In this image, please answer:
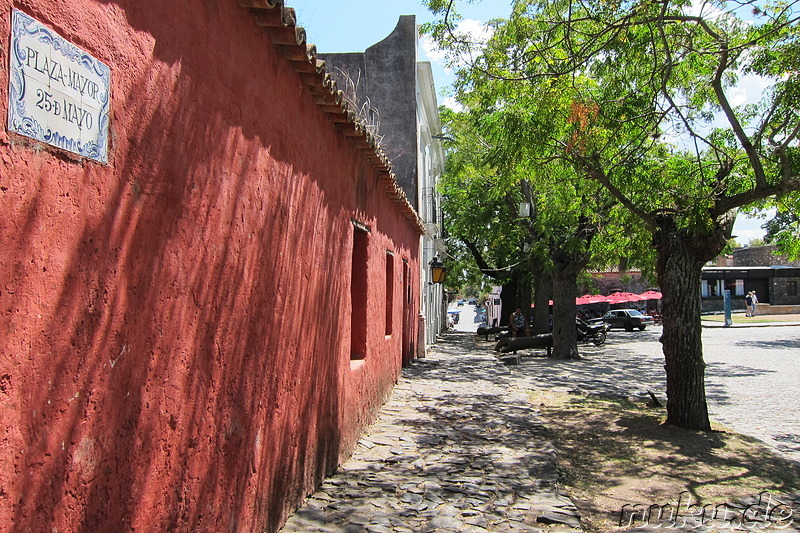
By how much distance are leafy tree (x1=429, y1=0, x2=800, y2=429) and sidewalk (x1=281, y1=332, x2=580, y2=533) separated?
8.39 feet

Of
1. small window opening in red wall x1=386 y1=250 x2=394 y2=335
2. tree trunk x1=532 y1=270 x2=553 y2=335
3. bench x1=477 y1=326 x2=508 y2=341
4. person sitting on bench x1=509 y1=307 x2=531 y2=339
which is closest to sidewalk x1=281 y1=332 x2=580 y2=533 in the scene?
small window opening in red wall x1=386 y1=250 x2=394 y2=335

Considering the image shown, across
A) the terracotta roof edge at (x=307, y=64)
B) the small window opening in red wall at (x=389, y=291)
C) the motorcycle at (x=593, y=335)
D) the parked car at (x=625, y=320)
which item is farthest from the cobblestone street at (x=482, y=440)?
the parked car at (x=625, y=320)

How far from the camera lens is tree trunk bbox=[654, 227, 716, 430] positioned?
8477 mm

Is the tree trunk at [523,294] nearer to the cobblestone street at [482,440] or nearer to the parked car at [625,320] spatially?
the parked car at [625,320]

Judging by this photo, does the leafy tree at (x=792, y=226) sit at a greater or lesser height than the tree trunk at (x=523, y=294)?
greater

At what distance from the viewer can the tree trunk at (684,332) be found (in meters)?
8.48

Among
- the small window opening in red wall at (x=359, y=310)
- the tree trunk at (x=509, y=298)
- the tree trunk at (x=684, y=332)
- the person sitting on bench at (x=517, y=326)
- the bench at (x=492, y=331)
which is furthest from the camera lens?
the tree trunk at (x=509, y=298)

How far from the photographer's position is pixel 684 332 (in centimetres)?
862

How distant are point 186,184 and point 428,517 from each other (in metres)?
3.30

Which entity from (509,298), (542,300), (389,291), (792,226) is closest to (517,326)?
(542,300)

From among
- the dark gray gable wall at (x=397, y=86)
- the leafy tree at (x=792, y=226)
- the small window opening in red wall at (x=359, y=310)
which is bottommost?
the small window opening in red wall at (x=359, y=310)

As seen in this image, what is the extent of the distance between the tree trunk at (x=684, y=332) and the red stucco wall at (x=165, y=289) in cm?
536

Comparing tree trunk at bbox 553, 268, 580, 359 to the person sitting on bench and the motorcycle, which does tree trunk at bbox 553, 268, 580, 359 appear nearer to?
the person sitting on bench

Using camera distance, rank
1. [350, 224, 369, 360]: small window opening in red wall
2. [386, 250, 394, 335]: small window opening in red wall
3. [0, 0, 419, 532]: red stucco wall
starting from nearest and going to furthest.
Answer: [0, 0, 419, 532]: red stucco wall, [350, 224, 369, 360]: small window opening in red wall, [386, 250, 394, 335]: small window opening in red wall
